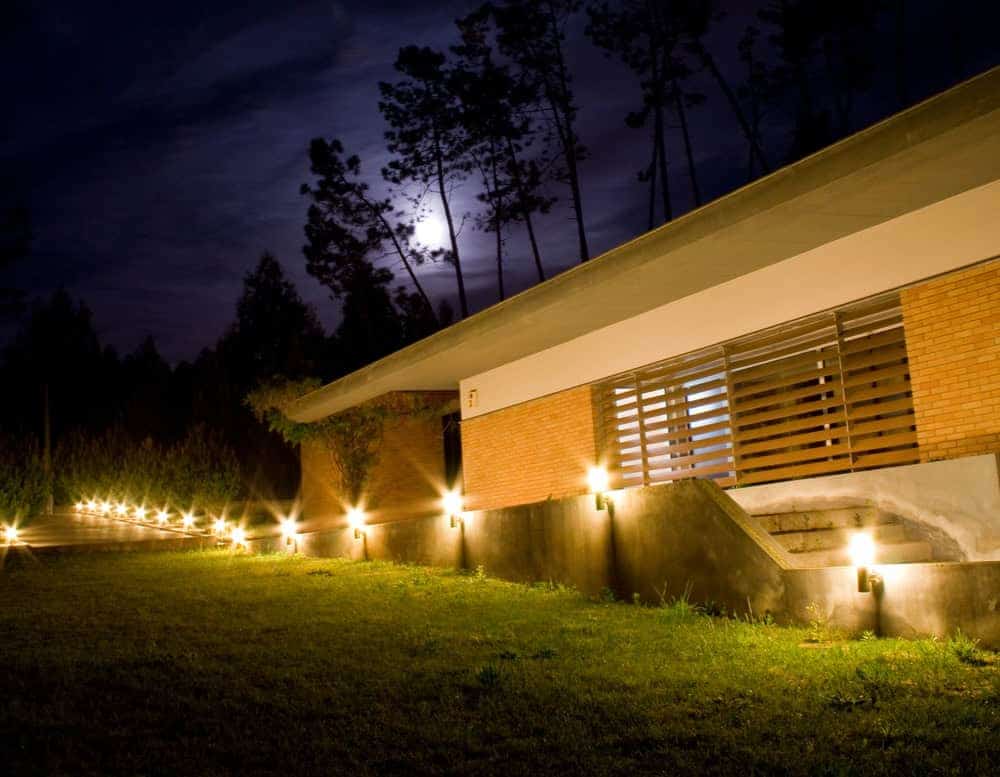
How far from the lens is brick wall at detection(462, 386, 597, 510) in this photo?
569 inches

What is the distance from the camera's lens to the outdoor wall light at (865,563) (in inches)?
267

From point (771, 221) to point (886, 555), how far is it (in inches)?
123

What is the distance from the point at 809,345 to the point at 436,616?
520cm

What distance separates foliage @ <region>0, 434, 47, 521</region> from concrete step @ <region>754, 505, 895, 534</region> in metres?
16.9

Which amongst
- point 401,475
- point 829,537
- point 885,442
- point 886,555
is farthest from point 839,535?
point 401,475

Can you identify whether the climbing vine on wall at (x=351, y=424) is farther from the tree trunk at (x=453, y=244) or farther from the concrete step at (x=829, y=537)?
the concrete step at (x=829, y=537)

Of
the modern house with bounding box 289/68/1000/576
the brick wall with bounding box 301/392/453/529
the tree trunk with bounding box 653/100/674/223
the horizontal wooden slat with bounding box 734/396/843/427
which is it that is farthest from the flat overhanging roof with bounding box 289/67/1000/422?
the tree trunk with bounding box 653/100/674/223

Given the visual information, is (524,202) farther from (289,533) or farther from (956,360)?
(956,360)

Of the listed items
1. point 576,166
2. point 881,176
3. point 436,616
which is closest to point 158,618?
point 436,616

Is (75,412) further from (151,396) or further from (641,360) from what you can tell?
(641,360)

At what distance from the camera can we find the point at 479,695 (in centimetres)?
549

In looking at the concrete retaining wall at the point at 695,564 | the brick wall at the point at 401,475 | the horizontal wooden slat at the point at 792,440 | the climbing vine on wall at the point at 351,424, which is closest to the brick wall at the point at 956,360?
the horizontal wooden slat at the point at 792,440

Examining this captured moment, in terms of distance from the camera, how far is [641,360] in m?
13.0

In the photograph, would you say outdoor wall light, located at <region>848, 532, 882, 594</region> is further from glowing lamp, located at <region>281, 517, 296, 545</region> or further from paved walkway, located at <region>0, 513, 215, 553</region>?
paved walkway, located at <region>0, 513, 215, 553</region>
